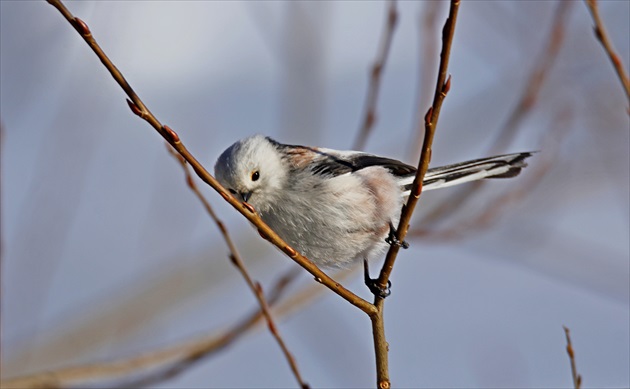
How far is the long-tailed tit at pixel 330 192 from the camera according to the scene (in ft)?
9.46

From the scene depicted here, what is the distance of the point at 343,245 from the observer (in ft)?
9.62

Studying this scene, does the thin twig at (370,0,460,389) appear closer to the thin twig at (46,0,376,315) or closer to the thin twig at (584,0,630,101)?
the thin twig at (46,0,376,315)

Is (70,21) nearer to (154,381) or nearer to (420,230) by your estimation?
(154,381)

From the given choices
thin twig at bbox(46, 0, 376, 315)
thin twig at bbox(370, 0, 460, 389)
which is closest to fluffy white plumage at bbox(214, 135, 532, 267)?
thin twig at bbox(370, 0, 460, 389)

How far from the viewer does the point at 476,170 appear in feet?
9.74

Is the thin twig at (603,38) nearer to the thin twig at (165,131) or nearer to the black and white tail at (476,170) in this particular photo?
the black and white tail at (476,170)

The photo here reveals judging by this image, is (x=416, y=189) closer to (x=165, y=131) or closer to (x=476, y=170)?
(x=165, y=131)

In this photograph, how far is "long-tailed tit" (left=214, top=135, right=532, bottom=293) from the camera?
2.88 metres

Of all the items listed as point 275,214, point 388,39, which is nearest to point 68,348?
point 275,214

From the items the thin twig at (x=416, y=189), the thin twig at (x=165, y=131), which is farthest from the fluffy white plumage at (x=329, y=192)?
the thin twig at (x=165, y=131)

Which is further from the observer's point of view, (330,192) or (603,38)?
(330,192)

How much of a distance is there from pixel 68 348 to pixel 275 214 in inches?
72.2

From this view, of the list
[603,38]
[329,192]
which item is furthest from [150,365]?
[603,38]

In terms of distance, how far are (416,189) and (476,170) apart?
874 mm
